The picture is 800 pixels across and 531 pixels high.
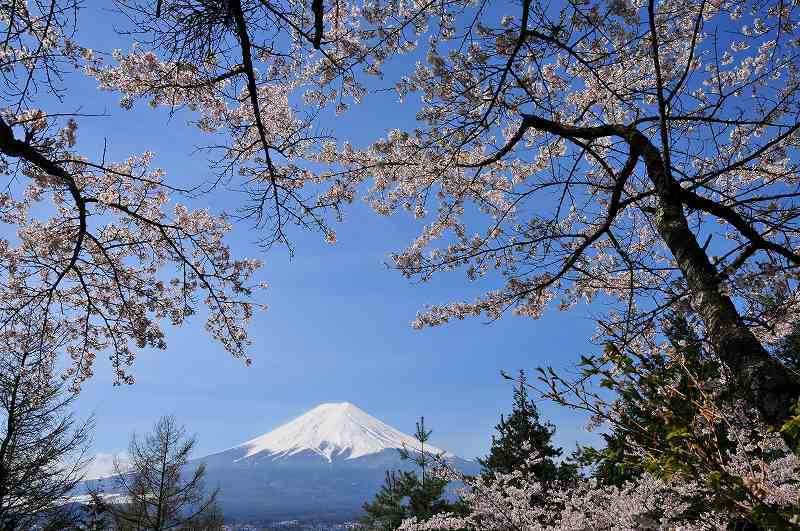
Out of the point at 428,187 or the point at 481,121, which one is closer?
the point at 481,121

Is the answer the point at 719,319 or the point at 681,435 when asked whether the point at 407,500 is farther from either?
the point at 681,435

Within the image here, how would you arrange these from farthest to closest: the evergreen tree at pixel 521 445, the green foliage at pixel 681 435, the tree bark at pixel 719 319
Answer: the evergreen tree at pixel 521 445
the tree bark at pixel 719 319
the green foliage at pixel 681 435

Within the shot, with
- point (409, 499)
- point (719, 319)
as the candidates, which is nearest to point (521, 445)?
point (409, 499)

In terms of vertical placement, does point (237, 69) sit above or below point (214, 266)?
above

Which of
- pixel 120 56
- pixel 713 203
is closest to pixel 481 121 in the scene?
pixel 713 203

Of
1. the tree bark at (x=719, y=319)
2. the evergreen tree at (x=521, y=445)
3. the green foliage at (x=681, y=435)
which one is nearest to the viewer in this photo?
the green foliage at (x=681, y=435)

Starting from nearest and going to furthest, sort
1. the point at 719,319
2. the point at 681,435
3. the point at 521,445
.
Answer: the point at 681,435, the point at 719,319, the point at 521,445

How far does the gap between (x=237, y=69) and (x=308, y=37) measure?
726 mm

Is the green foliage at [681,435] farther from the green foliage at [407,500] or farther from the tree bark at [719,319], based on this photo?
the green foliage at [407,500]

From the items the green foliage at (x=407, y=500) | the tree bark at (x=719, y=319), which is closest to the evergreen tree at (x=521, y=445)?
the green foliage at (x=407, y=500)

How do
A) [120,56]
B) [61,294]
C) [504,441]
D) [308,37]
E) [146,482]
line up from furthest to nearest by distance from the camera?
[146,482] < [504,441] < [61,294] < [120,56] < [308,37]

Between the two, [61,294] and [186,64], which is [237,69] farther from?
[61,294]

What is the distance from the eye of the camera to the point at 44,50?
350 cm

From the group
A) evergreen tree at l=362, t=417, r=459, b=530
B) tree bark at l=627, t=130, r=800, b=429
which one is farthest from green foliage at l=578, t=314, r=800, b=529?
evergreen tree at l=362, t=417, r=459, b=530
